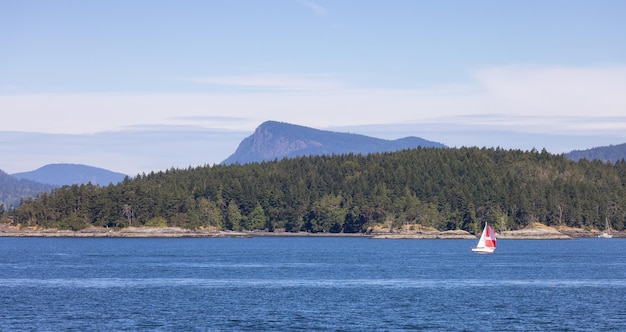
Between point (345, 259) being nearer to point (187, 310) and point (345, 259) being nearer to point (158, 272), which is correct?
point (158, 272)

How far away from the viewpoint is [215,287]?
81.8 meters

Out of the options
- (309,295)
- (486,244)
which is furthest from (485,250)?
(309,295)

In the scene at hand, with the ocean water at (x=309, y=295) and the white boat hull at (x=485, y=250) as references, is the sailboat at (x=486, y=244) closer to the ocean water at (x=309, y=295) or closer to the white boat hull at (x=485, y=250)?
the white boat hull at (x=485, y=250)

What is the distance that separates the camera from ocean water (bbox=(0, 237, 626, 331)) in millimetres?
58438

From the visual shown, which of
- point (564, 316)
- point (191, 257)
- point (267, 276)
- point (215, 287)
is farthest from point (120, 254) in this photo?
point (564, 316)

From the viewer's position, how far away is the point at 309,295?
75250 mm

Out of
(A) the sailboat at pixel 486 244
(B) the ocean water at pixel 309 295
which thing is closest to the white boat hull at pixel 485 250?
(A) the sailboat at pixel 486 244

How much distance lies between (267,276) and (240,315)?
33.5 meters

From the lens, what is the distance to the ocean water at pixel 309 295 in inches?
2301

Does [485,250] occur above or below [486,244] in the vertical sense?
below

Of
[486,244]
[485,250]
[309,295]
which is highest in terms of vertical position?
[486,244]

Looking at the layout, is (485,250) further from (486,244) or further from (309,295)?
(309,295)

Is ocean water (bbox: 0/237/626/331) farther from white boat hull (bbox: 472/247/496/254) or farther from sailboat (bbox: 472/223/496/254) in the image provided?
sailboat (bbox: 472/223/496/254)

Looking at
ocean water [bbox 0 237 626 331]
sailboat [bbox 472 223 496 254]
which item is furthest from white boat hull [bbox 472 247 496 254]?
ocean water [bbox 0 237 626 331]
